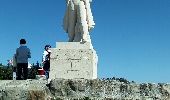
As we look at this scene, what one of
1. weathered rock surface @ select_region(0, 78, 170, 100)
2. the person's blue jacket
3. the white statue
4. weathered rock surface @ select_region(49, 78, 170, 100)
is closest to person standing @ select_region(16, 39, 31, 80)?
the person's blue jacket

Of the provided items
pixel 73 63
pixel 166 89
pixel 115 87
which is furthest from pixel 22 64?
pixel 166 89

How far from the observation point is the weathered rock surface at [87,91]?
13.2 meters

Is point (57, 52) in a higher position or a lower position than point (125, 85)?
higher

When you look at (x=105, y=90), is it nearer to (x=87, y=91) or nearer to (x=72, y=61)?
(x=87, y=91)

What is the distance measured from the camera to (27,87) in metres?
13.4

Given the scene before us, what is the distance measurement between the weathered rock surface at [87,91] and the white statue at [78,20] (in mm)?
2940

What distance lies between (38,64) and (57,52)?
3981 millimetres

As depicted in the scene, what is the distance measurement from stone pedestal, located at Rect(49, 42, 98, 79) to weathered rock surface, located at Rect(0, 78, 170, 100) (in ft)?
6.27

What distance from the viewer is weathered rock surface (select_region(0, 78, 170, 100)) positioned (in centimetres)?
1317

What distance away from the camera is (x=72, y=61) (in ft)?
50.6

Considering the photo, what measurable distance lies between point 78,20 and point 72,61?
5.33 feet

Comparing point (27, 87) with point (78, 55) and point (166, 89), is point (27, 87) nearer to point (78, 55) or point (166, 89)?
point (78, 55)

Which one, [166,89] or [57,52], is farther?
[57,52]

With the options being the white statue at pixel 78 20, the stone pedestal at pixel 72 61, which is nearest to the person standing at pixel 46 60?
the stone pedestal at pixel 72 61
